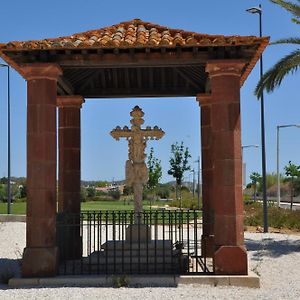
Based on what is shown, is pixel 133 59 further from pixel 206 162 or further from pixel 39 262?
pixel 39 262

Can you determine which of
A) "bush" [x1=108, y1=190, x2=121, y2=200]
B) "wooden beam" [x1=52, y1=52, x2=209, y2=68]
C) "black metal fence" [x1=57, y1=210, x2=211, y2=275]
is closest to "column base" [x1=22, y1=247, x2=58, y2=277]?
"black metal fence" [x1=57, y1=210, x2=211, y2=275]

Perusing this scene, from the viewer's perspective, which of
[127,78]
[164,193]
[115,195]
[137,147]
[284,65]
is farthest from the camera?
[164,193]

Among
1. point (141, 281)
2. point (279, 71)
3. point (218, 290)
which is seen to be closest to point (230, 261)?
point (218, 290)

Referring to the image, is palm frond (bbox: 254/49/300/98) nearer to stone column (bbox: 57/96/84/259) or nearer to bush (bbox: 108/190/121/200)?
stone column (bbox: 57/96/84/259)

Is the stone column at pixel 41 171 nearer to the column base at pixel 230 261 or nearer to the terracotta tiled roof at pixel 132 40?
the terracotta tiled roof at pixel 132 40

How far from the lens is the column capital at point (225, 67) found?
1044cm

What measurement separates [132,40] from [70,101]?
3240 millimetres

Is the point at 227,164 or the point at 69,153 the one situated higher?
the point at 69,153

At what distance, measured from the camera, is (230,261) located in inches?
398

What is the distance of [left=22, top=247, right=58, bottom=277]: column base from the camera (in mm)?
10094

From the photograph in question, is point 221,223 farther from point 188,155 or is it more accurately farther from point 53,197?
point 188,155

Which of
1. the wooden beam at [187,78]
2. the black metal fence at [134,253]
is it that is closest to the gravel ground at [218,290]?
the black metal fence at [134,253]

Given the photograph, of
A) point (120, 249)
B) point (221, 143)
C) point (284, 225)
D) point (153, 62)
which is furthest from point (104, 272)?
point (284, 225)

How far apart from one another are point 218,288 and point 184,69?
5.21 meters
